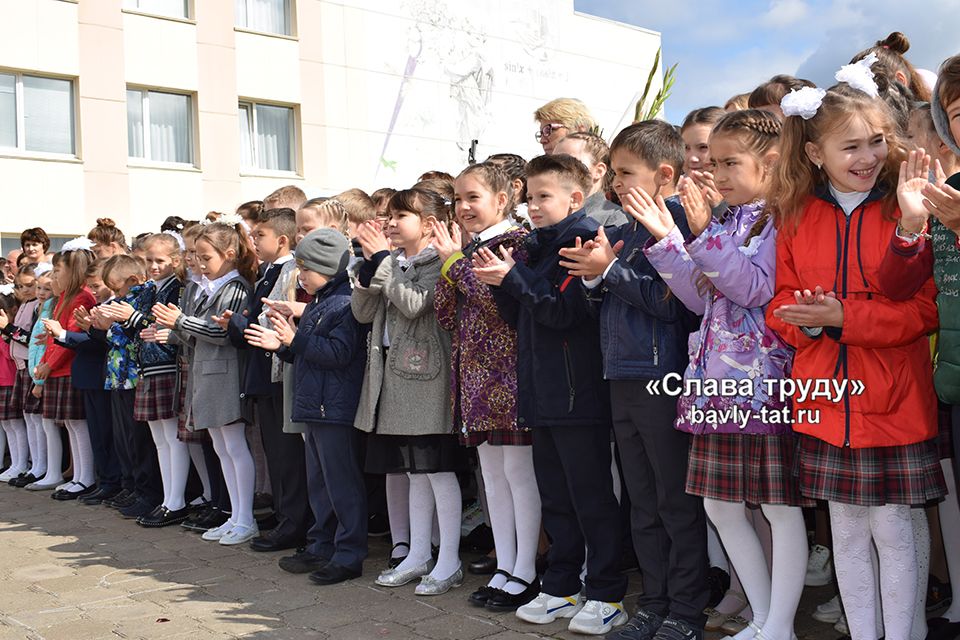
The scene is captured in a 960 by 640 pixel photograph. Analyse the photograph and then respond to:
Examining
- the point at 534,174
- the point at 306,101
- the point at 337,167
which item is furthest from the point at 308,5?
the point at 534,174

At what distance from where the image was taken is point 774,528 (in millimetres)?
3334

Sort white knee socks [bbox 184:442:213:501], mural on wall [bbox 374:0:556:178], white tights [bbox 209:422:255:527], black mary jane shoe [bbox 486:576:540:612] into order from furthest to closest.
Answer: mural on wall [bbox 374:0:556:178] → white knee socks [bbox 184:442:213:501] → white tights [bbox 209:422:255:527] → black mary jane shoe [bbox 486:576:540:612]

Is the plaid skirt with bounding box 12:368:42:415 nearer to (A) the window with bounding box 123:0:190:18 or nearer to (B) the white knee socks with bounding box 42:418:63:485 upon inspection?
(B) the white knee socks with bounding box 42:418:63:485

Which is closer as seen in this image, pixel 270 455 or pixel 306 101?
pixel 270 455

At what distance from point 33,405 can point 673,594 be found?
7.01 meters

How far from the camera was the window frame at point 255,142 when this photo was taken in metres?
18.7

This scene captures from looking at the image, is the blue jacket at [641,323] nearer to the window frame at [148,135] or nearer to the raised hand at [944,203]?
the raised hand at [944,203]

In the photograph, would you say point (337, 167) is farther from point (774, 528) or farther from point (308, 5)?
point (774, 528)

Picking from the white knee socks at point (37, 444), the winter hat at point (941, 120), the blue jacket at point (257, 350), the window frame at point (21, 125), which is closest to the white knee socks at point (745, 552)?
the winter hat at point (941, 120)

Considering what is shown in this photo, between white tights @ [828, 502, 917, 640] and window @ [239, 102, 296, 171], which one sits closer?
white tights @ [828, 502, 917, 640]

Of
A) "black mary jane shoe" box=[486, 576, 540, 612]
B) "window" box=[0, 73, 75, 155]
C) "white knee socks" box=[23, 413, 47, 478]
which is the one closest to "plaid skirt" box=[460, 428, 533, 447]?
"black mary jane shoe" box=[486, 576, 540, 612]

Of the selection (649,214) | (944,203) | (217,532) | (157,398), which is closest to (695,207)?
(649,214)

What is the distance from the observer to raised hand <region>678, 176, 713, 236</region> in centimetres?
339

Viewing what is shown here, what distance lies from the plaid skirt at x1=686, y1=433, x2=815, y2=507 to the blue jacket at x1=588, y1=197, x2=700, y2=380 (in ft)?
1.24
